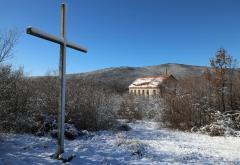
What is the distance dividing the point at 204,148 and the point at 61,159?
4.26 m

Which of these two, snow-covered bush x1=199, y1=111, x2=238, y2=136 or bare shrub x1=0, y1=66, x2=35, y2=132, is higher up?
bare shrub x1=0, y1=66, x2=35, y2=132

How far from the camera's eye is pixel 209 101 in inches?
532

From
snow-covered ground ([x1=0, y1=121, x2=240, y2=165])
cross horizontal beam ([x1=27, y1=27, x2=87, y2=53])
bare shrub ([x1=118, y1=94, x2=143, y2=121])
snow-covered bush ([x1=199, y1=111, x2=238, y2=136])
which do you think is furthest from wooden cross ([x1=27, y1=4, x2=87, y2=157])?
bare shrub ([x1=118, y1=94, x2=143, y2=121])

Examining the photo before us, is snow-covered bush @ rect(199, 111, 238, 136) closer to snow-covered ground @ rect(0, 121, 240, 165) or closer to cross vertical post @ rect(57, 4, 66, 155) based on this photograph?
snow-covered ground @ rect(0, 121, 240, 165)

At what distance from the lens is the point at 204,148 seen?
845 centimetres

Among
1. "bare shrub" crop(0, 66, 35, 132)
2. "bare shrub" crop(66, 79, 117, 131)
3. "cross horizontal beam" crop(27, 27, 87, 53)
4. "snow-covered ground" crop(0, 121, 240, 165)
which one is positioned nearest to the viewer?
"cross horizontal beam" crop(27, 27, 87, 53)

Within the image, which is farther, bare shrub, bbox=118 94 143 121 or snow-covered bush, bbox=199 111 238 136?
bare shrub, bbox=118 94 143 121

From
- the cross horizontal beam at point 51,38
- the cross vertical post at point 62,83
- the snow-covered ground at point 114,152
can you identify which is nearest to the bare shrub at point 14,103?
the snow-covered ground at point 114,152

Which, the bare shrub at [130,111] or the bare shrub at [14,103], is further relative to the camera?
the bare shrub at [130,111]

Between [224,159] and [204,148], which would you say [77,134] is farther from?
[224,159]

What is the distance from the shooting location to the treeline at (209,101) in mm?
12805

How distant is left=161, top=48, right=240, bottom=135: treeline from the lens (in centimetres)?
1280

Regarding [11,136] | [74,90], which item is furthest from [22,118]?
[74,90]

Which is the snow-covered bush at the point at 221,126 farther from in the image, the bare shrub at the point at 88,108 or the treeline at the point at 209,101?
the bare shrub at the point at 88,108
